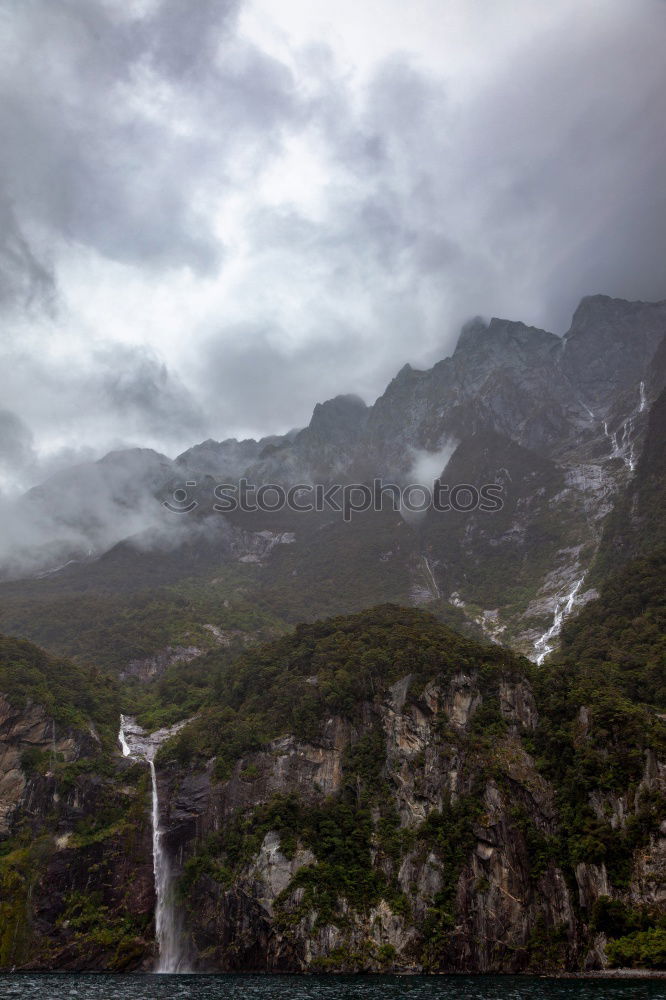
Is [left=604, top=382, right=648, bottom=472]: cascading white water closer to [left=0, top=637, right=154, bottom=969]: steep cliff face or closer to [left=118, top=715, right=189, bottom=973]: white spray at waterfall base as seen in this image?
[left=118, top=715, right=189, bottom=973]: white spray at waterfall base

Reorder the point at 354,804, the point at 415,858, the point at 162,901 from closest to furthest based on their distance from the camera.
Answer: the point at 415,858 → the point at 162,901 → the point at 354,804

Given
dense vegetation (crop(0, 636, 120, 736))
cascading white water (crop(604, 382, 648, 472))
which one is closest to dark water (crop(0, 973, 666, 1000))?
dense vegetation (crop(0, 636, 120, 736))

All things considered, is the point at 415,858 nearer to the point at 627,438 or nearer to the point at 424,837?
the point at 424,837

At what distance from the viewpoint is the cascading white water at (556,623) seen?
11019 cm

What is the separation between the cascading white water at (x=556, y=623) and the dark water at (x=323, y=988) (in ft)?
216

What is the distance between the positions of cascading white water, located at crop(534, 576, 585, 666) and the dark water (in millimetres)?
65754

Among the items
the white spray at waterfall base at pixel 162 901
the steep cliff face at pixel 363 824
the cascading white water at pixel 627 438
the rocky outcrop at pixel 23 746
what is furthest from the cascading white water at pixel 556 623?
the rocky outcrop at pixel 23 746

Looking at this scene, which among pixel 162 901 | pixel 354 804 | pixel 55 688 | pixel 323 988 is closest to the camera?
pixel 323 988

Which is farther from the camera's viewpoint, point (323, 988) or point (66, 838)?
point (66, 838)

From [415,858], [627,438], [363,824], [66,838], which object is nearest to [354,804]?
[363,824]

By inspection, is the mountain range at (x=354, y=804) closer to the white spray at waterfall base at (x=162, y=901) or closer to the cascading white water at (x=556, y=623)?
the white spray at waterfall base at (x=162, y=901)

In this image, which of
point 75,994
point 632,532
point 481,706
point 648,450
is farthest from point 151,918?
point 648,450

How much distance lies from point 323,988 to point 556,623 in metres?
91.5

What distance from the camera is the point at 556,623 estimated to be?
121688mm
